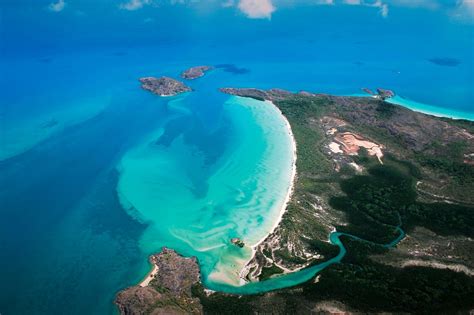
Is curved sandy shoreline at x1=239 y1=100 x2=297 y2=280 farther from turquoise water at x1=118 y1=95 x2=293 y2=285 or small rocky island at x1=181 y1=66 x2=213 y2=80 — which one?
small rocky island at x1=181 y1=66 x2=213 y2=80

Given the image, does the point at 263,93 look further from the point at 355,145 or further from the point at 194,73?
the point at 355,145

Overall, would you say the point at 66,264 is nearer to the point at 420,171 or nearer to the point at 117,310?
the point at 117,310

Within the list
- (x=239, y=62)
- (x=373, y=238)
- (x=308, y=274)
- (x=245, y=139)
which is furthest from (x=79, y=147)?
(x=239, y=62)

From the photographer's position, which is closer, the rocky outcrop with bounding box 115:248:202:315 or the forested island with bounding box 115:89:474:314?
the rocky outcrop with bounding box 115:248:202:315

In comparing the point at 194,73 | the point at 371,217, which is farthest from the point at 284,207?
the point at 194,73

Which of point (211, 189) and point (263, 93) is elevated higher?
point (263, 93)

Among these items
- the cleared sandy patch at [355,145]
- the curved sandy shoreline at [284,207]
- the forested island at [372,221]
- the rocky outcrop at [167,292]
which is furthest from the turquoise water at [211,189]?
the cleared sandy patch at [355,145]

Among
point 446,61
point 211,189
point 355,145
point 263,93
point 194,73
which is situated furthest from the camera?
point 446,61

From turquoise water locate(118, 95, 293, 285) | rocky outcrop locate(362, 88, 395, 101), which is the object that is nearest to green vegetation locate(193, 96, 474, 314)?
turquoise water locate(118, 95, 293, 285)
